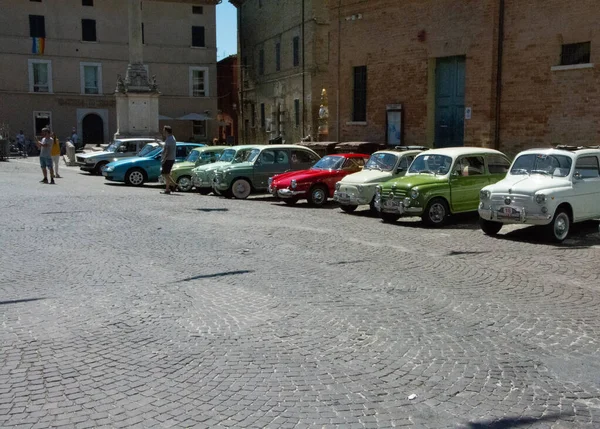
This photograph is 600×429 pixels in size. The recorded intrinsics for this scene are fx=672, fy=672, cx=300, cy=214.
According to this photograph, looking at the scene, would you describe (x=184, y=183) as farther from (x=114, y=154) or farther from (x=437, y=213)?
(x=437, y=213)

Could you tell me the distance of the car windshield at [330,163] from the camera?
1716cm

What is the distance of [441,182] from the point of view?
13.5m

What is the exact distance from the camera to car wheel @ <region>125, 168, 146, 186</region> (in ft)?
71.4

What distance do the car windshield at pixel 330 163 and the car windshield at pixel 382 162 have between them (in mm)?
1151

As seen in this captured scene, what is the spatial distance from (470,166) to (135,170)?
11.8 metres

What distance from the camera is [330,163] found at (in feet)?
57.0

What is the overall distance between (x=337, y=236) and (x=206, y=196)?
7.89 m

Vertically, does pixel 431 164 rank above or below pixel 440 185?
above

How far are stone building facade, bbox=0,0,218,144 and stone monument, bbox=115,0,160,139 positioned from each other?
1676cm

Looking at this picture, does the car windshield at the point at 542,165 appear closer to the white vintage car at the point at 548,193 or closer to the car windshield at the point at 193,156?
the white vintage car at the point at 548,193

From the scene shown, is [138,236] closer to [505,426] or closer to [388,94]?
[505,426]

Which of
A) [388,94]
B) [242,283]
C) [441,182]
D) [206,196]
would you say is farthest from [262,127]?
[242,283]

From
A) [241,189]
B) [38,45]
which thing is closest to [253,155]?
[241,189]

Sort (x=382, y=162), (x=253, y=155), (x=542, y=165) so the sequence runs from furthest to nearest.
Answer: (x=253, y=155) < (x=382, y=162) < (x=542, y=165)
